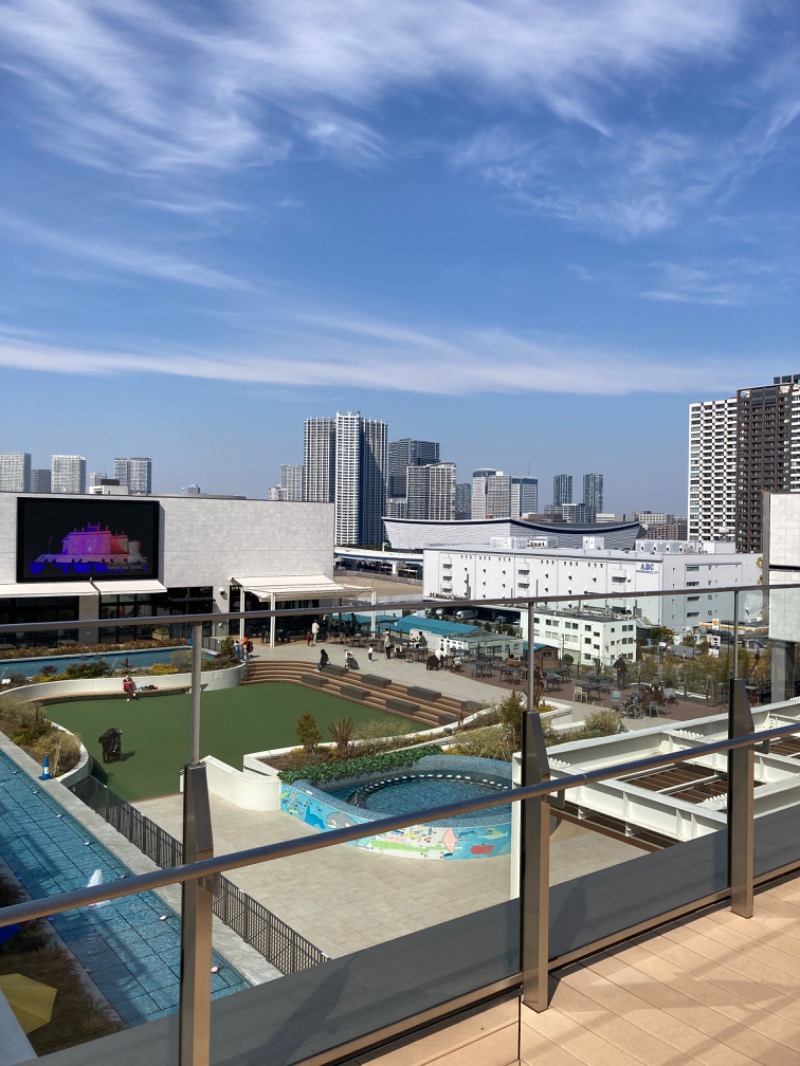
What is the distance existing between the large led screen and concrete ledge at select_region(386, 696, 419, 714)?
1195 inches

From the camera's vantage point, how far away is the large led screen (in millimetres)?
29516

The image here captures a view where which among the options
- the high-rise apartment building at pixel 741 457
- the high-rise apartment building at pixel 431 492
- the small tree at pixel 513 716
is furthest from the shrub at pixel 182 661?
the high-rise apartment building at pixel 431 492

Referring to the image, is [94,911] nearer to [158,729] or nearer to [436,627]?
[158,729]

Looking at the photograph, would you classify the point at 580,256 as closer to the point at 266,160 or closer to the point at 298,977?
the point at 266,160

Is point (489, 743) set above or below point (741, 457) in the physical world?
below

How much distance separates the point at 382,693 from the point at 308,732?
216mm

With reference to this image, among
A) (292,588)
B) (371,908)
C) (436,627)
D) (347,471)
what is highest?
(347,471)

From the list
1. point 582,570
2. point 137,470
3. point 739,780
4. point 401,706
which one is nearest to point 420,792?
point 401,706

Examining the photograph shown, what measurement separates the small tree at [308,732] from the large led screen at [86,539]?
3029 centimetres

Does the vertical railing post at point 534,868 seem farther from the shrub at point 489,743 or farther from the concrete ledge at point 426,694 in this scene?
the concrete ledge at point 426,694

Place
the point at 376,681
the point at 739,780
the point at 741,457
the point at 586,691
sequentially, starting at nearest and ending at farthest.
→ 1. the point at 376,681
2. the point at 586,691
3. the point at 739,780
4. the point at 741,457

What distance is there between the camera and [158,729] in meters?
1.68

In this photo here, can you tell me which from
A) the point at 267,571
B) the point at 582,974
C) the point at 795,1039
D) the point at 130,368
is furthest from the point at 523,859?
the point at 130,368

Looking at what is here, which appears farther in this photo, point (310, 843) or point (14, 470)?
point (14, 470)
